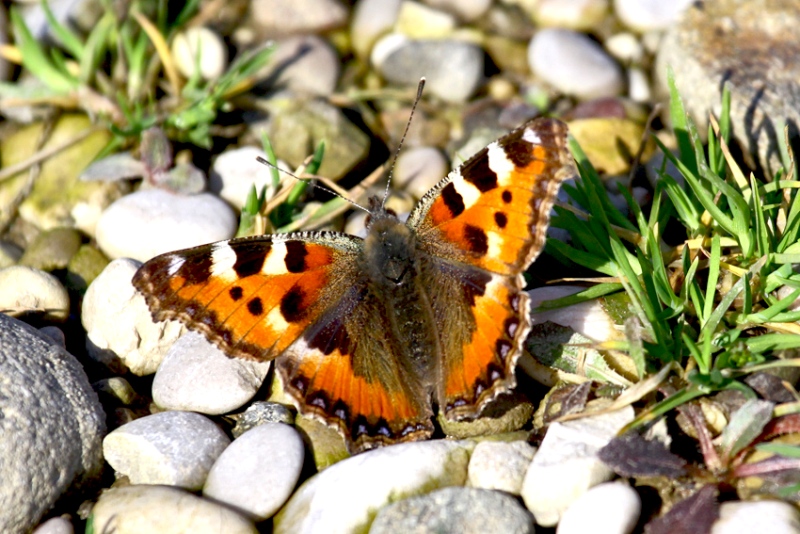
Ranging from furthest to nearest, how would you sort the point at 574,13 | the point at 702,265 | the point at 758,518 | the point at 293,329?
the point at 574,13 → the point at 702,265 → the point at 293,329 → the point at 758,518

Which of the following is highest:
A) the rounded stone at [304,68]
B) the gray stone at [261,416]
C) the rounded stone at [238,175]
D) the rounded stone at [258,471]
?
the rounded stone at [304,68]

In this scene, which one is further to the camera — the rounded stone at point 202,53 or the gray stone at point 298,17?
the gray stone at point 298,17

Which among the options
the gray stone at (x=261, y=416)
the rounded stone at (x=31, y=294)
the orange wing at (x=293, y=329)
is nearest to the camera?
the orange wing at (x=293, y=329)

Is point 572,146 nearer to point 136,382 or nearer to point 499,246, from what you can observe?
point 499,246

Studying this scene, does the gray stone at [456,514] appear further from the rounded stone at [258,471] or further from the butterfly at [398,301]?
the rounded stone at [258,471]

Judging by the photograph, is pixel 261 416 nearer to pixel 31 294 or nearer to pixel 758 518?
pixel 31 294

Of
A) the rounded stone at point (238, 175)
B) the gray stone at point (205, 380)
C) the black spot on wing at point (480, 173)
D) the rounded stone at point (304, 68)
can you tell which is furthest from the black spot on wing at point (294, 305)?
the rounded stone at point (304, 68)

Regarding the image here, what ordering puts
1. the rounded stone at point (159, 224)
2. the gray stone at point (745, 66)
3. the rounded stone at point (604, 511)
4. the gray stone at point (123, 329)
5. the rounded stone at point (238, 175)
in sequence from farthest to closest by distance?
the rounded stone at point (238, 175), the gray stone at point (745, 66), the rounded stone at point (159, 224), the gray stone at point (123, 329), the rounded stone at point (604, 511)

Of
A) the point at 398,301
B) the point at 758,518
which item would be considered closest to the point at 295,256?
the point at 398,301
